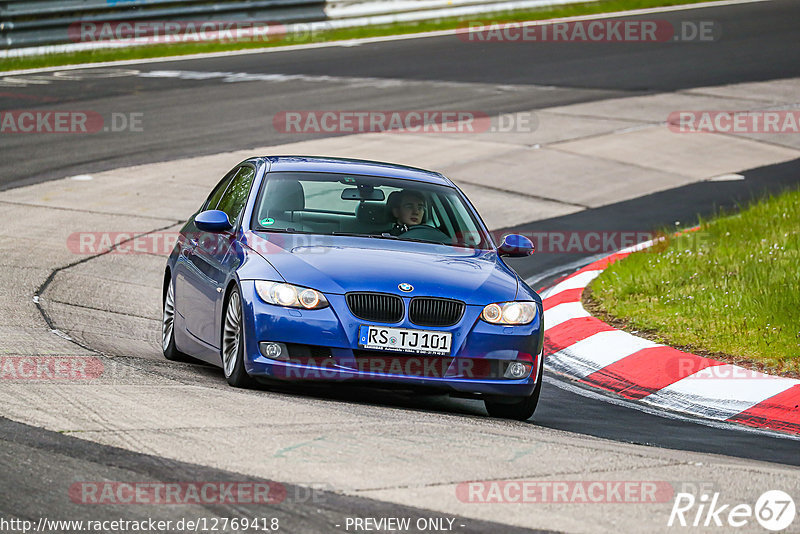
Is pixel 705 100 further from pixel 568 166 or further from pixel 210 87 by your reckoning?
pixel 210 87

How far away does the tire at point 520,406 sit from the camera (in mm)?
7660

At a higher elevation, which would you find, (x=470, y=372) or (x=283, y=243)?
(x=283, y=243)

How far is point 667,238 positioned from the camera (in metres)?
13.2

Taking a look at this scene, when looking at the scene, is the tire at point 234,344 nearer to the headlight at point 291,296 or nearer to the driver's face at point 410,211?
the headlight at point 291,296

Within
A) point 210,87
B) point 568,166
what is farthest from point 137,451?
point 210,87

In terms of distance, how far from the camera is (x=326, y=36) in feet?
97.7

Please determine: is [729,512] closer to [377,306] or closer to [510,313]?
[510,313]

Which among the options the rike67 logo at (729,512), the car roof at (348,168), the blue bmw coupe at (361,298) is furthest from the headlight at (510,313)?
the rike67 logo at (729,512)

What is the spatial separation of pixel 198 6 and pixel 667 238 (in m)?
16.8

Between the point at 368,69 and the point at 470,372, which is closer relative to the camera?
the point at 470,372

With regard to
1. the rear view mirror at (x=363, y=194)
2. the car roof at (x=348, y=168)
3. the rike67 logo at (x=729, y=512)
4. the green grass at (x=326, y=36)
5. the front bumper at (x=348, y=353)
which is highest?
the green grass at (x=326, y=36)

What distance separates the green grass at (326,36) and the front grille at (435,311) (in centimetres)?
1893

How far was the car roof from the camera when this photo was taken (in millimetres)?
8812

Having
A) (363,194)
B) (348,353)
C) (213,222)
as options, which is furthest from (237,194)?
(348,353)
